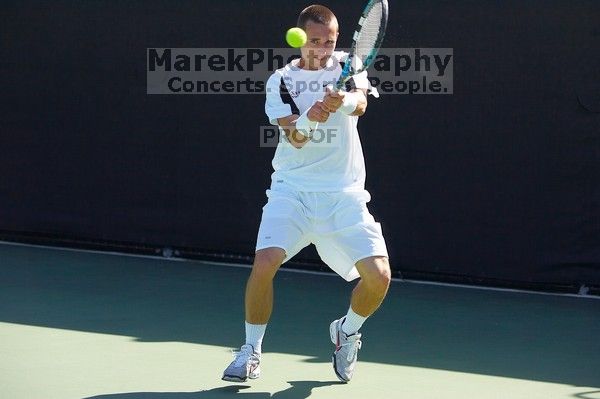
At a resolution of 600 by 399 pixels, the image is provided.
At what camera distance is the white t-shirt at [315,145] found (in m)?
4.93

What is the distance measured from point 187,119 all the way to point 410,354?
3.10 m

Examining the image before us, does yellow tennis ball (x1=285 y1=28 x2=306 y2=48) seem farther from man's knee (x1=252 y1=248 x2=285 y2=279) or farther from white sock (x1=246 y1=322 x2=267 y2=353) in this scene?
white sock (x1=246 y1=322 x2=267 y2=353)

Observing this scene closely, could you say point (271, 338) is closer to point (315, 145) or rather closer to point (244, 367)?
point (244, 367)

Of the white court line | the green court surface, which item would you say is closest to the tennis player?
the green court surface

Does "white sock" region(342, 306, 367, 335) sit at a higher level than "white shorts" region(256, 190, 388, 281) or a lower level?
lower

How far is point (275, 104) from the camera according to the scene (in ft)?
16.1

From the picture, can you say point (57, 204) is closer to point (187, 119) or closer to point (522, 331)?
point (187, 119)

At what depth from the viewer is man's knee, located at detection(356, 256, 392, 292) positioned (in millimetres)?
4848

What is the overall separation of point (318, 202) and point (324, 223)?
0.09 meters

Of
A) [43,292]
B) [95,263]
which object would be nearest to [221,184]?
[95,263]

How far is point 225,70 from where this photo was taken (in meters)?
7.80

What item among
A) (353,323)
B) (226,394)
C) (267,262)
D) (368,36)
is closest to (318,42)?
(368,36)

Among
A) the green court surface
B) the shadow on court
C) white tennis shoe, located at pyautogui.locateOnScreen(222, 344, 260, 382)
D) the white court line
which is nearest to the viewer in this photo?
the shadow on court

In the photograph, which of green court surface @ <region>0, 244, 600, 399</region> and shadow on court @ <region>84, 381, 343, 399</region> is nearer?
shadow on court @ <region>84, 381, 343, 399</region>
